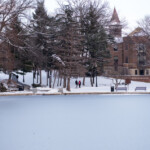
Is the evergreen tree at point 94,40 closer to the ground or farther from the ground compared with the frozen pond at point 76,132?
farther from the ground

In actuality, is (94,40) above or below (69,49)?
above

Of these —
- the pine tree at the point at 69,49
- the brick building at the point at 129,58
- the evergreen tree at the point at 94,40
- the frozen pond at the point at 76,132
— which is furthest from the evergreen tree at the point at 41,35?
the frozen pond at the point at 76,132

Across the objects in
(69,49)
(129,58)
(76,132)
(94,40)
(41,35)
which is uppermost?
(41,35)

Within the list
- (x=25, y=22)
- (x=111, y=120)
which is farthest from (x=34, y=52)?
(x=111, y=120)

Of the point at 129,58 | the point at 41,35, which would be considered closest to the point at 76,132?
the point at 41,35

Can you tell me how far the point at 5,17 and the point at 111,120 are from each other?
64.9ft

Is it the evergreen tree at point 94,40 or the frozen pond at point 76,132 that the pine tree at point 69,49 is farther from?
the frozen pond at point 76,132

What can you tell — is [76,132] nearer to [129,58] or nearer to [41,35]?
[41,35]

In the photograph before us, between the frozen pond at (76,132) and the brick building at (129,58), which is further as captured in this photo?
the brick building at (129,58)

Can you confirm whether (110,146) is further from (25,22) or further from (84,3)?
(84,3)

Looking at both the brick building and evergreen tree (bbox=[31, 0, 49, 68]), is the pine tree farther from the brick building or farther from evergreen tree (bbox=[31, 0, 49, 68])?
the brick building

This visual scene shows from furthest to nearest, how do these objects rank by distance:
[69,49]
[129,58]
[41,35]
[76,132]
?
1. [129,58]
2. [41,35]
3. [69,49]
4. [76,132]

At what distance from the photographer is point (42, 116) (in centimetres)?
1335

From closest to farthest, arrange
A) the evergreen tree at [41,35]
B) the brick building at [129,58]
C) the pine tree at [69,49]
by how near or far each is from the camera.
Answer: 1. the pine tree at [69,49]
2. the evergreen tree at [41,35]
3. the brick building at [129,58]
